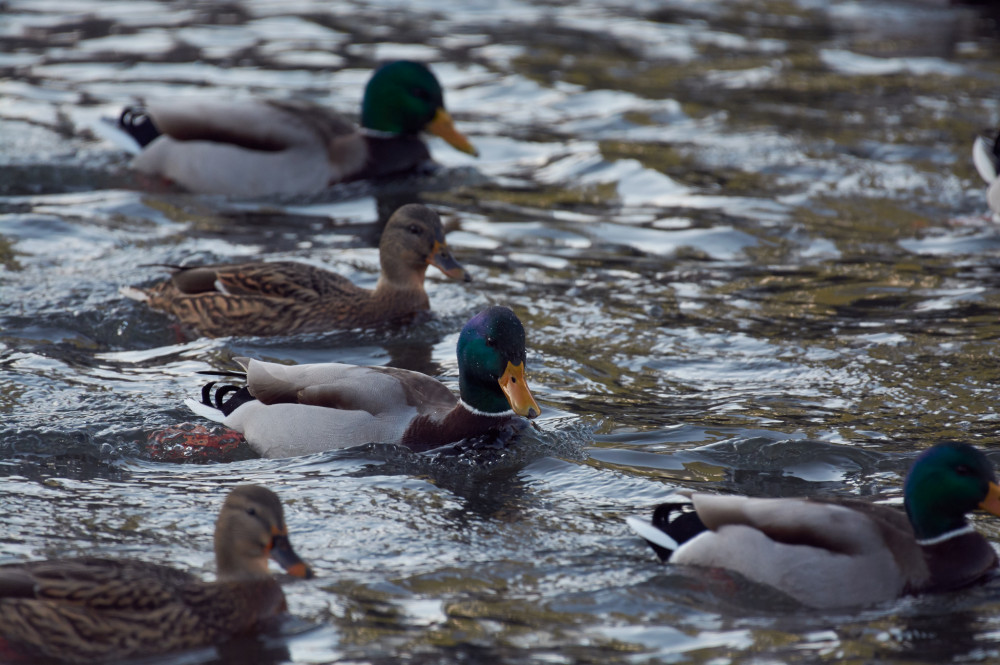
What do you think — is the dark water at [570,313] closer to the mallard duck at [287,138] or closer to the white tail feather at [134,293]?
the white tail feather at [134,293]

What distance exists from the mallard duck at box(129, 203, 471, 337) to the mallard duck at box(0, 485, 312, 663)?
3598 millimetres

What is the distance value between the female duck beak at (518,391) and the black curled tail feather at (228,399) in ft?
4.35

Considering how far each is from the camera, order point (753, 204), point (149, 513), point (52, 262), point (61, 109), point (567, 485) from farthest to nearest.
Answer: point (61, 109) → point (753, 204) → point (52, 262) → point (567, 485) → point (149, 513)

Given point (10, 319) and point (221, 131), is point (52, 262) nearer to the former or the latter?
point (10, 319)

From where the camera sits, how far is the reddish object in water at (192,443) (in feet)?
21.8

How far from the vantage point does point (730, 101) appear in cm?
1453

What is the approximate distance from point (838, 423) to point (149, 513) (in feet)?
11.4

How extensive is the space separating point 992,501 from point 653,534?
134cm

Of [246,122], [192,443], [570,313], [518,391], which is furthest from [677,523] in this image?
[246,122]

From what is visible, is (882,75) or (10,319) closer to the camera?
(10,319)

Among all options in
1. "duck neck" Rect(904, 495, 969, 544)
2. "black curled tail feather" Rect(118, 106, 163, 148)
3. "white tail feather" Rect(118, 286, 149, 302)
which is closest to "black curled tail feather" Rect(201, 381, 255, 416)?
"white tail feather" Rect(118, 286, 149, 302)

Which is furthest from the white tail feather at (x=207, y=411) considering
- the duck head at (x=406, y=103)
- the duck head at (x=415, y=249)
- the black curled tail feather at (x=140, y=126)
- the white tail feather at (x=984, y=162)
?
the white tail feather at (x=984, y=162)

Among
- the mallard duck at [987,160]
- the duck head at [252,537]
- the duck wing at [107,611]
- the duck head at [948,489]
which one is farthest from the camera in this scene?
the mallard duck at [987,160]

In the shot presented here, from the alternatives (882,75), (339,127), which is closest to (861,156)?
(882,75)
